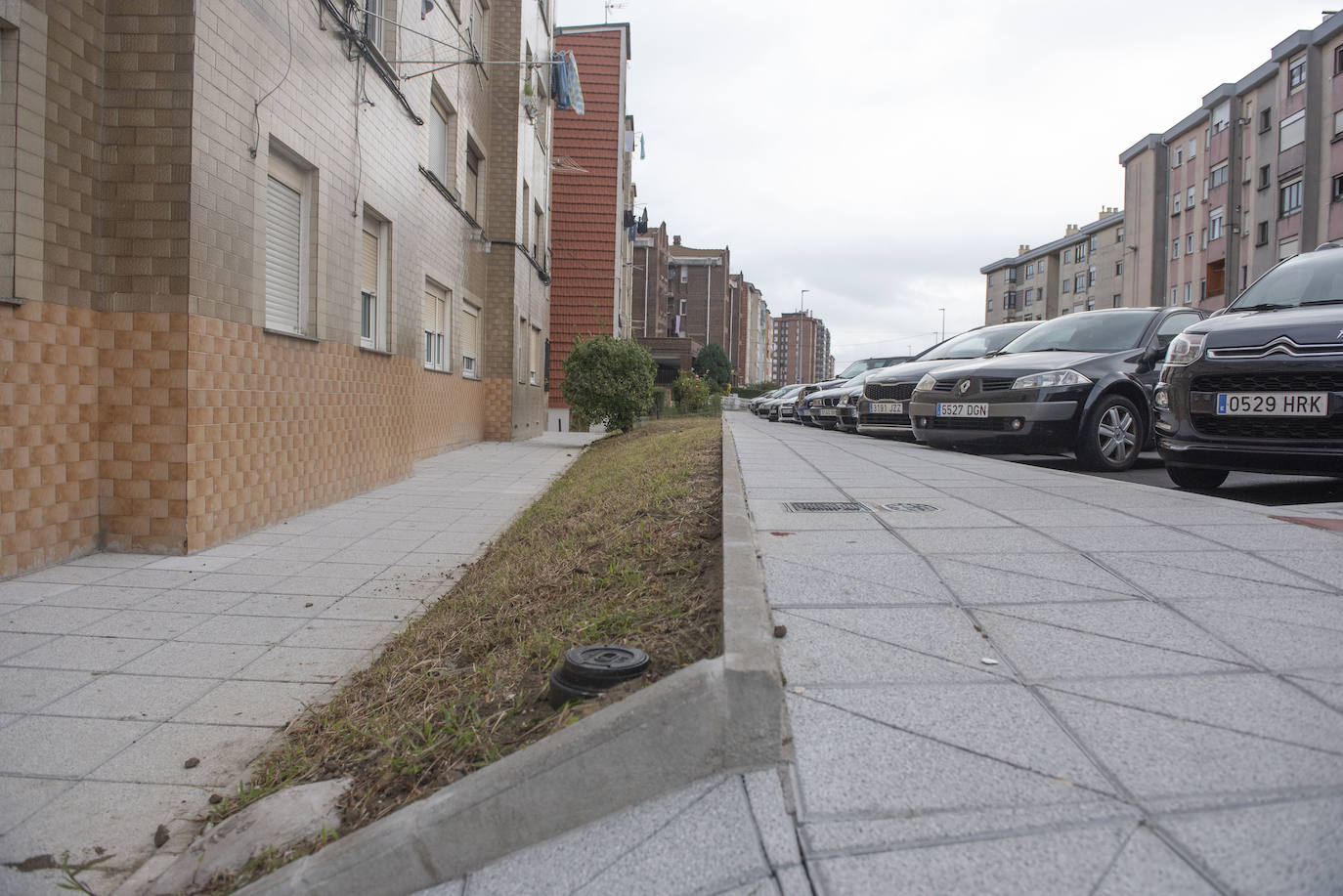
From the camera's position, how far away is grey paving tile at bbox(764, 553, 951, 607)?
124 inches

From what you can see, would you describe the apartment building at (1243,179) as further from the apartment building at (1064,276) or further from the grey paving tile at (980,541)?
the grey paving tile at (980,541)

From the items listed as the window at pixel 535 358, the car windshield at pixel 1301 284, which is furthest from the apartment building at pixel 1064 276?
the car windshield at pixel 1301 284

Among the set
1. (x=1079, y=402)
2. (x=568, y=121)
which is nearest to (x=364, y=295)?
(x=1079, y=402)

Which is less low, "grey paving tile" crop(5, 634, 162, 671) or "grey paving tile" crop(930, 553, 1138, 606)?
"grey paving tile" crop(930, 553, 1138, 606)

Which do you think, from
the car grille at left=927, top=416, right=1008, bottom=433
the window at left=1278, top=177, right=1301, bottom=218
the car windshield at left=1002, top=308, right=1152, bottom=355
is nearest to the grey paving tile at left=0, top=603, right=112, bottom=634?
the car grille at left=927, top=416, right=1008, bottom=433

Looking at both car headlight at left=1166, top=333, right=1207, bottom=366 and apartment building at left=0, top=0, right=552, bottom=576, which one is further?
car headlight at left=1166, top=333, right=1207, bottom=366

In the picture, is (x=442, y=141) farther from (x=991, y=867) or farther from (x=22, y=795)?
(x=991, y=867)

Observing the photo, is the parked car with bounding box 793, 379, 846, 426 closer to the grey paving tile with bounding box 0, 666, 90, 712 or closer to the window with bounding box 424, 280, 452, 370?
the window with bounding box 424, 280, 452, 370

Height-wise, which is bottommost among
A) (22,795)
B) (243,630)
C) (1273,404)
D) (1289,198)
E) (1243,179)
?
(22,795)

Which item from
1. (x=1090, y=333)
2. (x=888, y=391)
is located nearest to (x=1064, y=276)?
(x=888, y=391)

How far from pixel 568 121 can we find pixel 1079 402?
2434 cm

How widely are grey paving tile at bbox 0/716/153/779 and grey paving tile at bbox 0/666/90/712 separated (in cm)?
16

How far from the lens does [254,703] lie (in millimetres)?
3494

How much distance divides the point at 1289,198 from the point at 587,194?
97.1 feet
